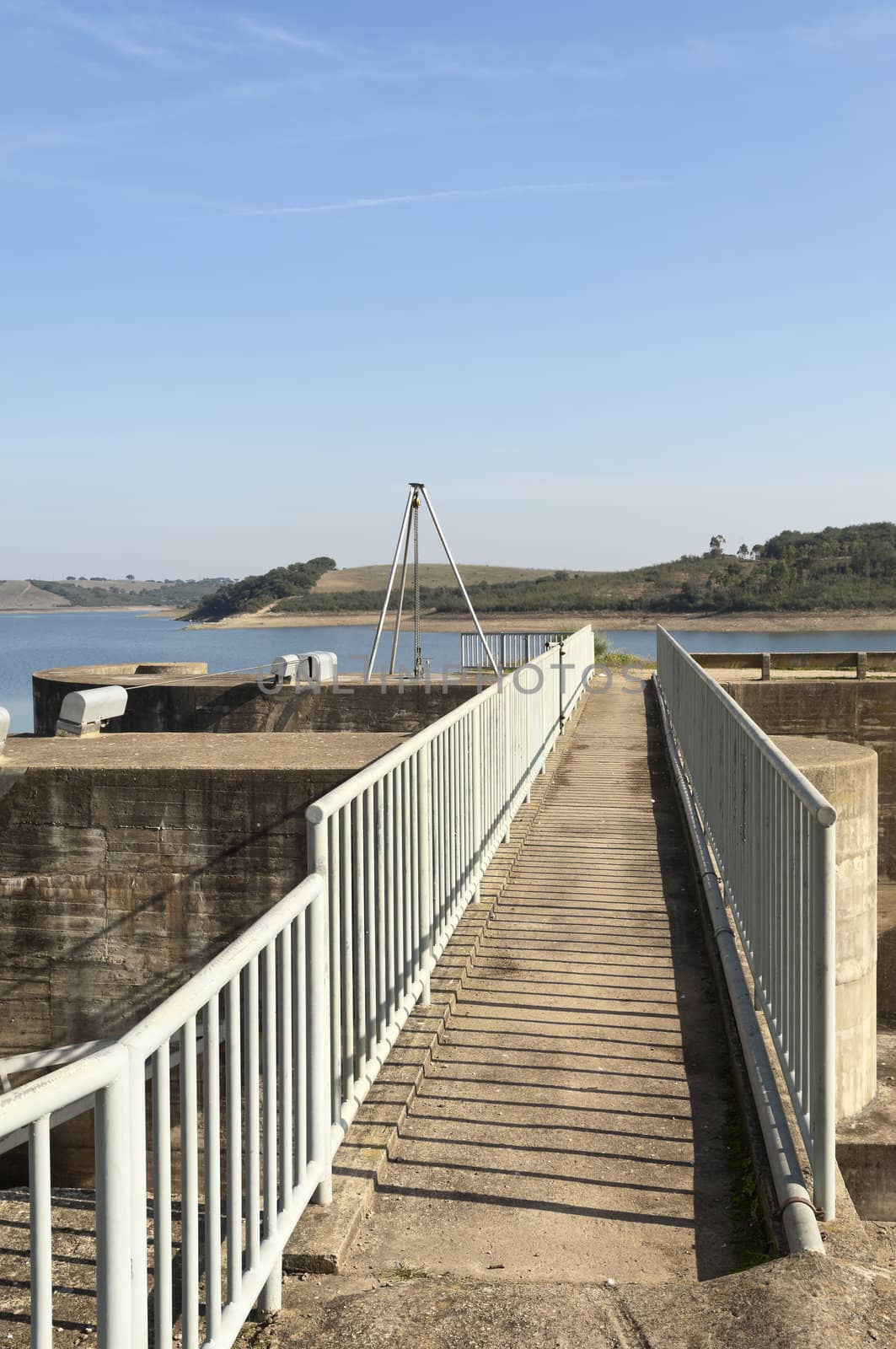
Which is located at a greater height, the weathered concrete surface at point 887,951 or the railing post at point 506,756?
the railing post at point 506,756

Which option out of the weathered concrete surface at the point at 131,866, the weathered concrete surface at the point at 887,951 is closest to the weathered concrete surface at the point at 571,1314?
the weathered concrete surface at the point at 131,866

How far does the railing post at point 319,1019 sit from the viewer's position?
307 centimetres

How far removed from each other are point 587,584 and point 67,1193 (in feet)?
391

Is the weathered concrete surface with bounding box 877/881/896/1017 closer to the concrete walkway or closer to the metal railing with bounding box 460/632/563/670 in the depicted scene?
the concrete walkway

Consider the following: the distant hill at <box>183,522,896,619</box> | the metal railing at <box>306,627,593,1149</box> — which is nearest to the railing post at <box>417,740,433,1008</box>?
the metal railing at <box>306,627,593,1149</box>

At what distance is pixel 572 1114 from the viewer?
4086 millimetres

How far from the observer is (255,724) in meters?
15.4

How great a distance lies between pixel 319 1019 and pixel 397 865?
133cm

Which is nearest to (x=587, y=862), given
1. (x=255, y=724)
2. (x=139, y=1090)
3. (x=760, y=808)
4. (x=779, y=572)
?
(x=760, y=808)

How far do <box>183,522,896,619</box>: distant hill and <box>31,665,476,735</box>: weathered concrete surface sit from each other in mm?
85829

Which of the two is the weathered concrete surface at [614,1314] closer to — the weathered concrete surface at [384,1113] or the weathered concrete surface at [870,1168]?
the weathered concrete surface at [384,1113]

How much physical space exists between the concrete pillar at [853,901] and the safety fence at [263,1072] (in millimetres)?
2019

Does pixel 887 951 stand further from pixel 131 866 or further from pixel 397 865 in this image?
pixel 397 865

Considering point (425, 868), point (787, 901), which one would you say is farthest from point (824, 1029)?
point (425, 868)
